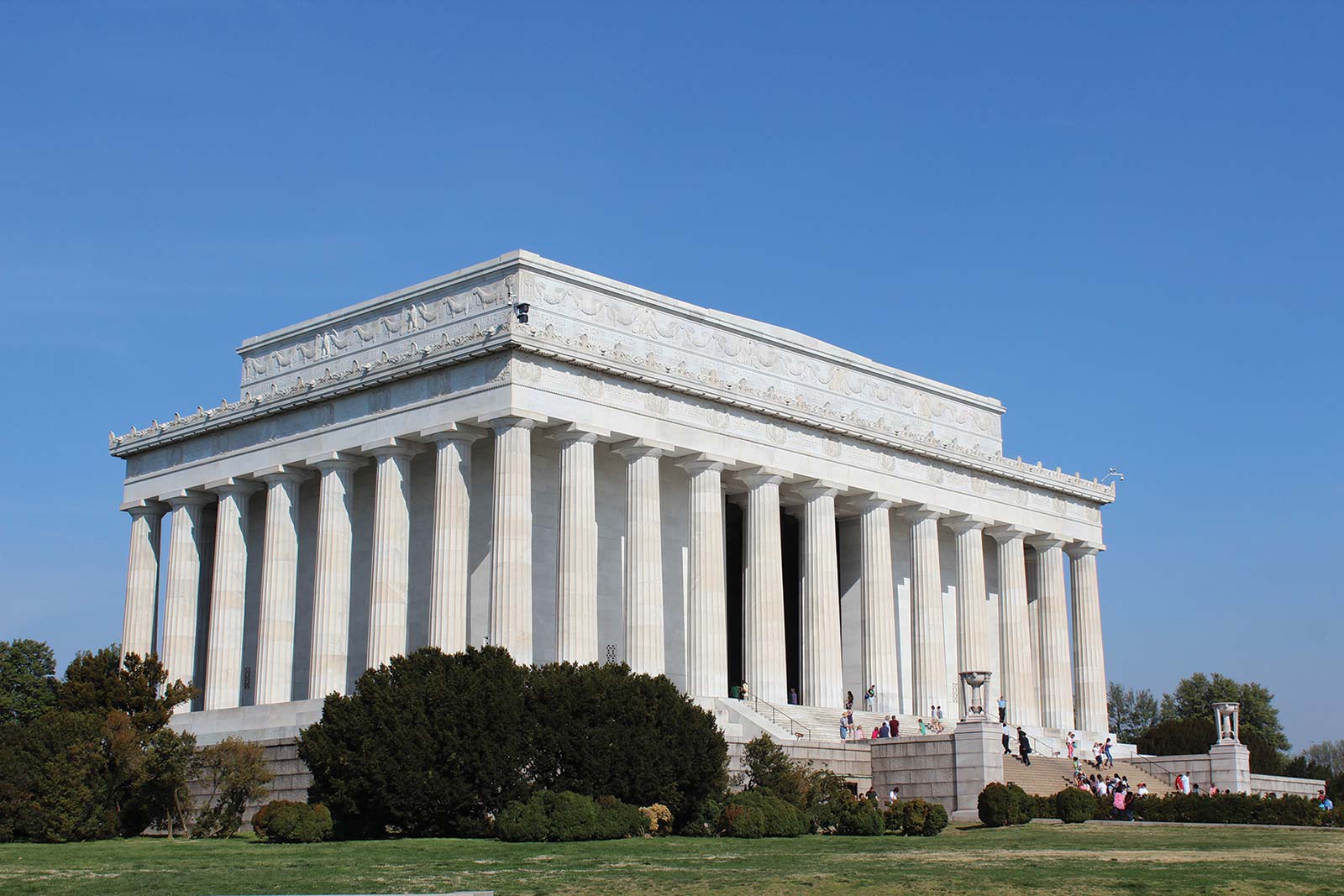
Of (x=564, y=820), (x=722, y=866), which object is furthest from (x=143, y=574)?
(x=722, y=866)

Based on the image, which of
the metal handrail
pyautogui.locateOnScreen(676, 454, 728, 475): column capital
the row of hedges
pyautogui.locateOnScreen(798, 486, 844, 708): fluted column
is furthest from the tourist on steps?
pyautogui.locateOnScreen(676, 454, 728, 475): column capital

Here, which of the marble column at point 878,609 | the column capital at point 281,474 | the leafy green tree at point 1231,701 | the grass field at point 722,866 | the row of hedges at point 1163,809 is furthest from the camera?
the leafy green tree at point 1231,701

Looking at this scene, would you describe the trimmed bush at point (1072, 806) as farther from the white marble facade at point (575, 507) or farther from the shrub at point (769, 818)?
the white marble facade at point (575, 507)

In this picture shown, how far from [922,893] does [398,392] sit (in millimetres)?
36927

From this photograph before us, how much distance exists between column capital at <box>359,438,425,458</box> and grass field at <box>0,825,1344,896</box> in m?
19.8

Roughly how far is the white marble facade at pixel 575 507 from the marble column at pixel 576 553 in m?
0.09

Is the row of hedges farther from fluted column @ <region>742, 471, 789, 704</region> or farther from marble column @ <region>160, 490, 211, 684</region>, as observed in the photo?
marble column @ <region>160, 490, 211, 684</region>

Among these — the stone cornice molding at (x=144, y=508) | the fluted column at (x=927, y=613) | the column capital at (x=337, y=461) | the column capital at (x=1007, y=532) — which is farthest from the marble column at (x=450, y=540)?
the column capital at (x=1007, y=532)

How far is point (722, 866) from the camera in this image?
34219 millimetres

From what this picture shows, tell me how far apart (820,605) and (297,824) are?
28.4 meters

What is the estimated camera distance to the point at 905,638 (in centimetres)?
7625

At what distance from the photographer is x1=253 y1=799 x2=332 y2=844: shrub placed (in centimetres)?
4438

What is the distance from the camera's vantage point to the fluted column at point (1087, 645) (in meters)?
81.2

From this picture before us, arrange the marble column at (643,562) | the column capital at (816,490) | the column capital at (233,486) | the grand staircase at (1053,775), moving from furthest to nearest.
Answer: the column capital at (816,490) → the column capital at (233,486) → the marble column at (643,562) → the grand staircase at (1053,775)
